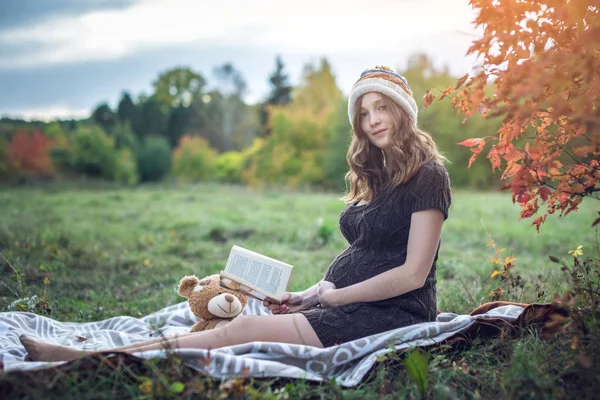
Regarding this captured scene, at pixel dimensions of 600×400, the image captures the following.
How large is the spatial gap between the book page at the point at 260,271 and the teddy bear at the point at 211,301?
0.65 feet

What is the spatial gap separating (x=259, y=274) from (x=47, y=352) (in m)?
1.20

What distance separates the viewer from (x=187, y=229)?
8.73 meters

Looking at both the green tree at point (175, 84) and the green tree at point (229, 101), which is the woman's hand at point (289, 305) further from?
the green tree at point (175, 84)

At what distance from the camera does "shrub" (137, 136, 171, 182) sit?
38000 millimetres

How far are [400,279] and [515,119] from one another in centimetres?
110

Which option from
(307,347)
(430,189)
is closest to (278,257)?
(307,347)

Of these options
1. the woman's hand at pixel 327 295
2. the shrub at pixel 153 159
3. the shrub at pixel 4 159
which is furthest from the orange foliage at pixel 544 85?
the shrub at pixel 153 159

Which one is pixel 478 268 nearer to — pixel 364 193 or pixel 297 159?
pixel 364 193

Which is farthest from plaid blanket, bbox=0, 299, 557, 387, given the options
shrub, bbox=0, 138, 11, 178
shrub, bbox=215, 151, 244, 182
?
shrub, bbox=215, 151, 244, 182

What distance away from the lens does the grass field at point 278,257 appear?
232 centimetres

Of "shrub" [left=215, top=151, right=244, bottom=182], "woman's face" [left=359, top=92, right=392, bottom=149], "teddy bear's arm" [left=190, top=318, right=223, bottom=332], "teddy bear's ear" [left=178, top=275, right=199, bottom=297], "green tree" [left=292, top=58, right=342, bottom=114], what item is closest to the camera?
"woman's face" [left=359, top=92, right=392, bottom=149]

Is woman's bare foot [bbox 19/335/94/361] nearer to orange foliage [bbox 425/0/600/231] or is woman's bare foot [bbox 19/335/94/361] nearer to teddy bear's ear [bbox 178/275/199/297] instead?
teddy bear's ear [bbox 178/275/199/297]

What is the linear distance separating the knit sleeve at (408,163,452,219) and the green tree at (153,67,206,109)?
5658cm

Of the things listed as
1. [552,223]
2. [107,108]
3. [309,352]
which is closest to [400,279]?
[309,352]
